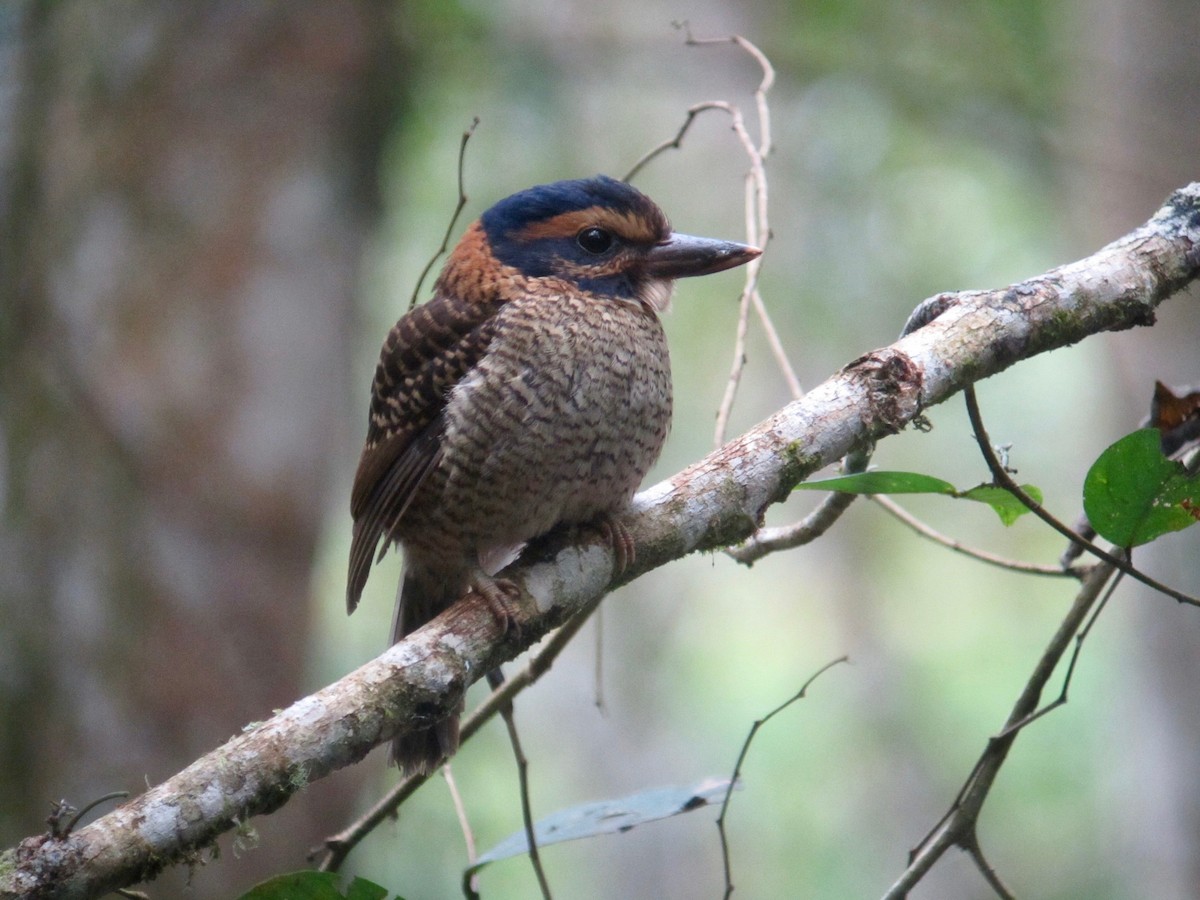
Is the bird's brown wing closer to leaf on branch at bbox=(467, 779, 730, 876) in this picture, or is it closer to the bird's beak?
the bird's beak

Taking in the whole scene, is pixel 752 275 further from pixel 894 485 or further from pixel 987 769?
pixel 987 769

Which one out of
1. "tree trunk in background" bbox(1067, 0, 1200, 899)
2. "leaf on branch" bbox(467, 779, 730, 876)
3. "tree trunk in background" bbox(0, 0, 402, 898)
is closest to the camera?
"leaf on branch" bbox(467, 779, 730, 876)

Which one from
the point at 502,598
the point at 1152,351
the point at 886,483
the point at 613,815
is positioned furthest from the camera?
the point at 1152,351

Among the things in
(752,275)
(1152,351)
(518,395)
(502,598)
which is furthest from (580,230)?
(1152,351)

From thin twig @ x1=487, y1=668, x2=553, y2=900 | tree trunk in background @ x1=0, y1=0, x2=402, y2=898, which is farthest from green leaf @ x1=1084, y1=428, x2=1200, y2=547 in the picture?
tree trunk in background @ x1=0, y1=0, x2=402, y2=898

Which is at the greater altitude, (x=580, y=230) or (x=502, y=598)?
(x=580, y=230)

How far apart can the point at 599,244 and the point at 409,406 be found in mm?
541

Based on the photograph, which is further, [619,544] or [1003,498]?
[619,544]

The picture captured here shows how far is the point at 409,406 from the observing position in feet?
7.82

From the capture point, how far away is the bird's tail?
2.21 meters

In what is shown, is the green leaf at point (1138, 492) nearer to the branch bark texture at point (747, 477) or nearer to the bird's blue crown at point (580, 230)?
the branch bark texture at point (747, 477)

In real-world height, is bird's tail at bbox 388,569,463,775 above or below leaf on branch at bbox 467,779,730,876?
above

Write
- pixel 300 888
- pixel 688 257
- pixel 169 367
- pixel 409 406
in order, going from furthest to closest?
1. pixel 169 367
2. pixel 688 257
3. pixel 409 406
4. pixel 300 888

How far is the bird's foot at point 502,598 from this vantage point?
72.8 inches
